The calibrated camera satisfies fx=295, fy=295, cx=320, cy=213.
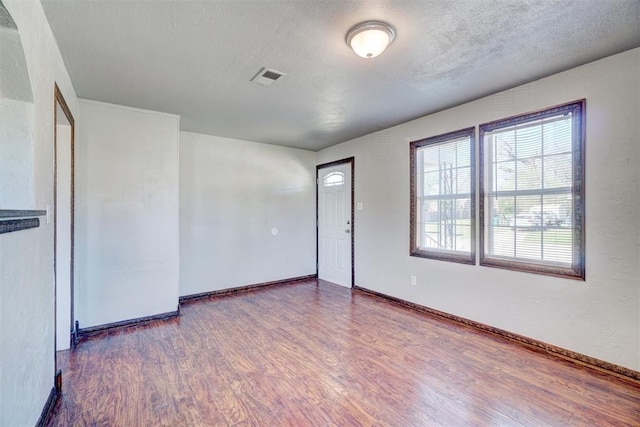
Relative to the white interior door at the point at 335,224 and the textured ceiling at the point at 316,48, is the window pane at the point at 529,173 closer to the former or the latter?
the textured ceiling at the point at 316,48

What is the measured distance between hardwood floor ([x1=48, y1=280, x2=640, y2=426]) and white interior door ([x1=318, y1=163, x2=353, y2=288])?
1.78 m

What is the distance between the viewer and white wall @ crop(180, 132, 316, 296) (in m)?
4.37


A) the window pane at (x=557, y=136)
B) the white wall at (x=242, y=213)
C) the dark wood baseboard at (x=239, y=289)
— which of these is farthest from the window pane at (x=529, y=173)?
the dark wood baseboard at (x=239, y=289)

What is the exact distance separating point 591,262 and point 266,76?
10.5ft

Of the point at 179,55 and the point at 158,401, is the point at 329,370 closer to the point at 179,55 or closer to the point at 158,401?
the point at 158,401

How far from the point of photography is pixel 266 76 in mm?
2631

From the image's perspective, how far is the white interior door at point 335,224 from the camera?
506 cm

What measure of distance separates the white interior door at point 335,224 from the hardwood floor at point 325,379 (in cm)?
178

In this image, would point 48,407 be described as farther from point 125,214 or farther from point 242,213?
point 242,213

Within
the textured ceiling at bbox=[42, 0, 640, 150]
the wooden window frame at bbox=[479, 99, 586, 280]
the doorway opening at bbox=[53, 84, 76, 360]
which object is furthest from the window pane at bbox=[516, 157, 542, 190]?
the doorway opening at bbox=[53, 84, 76, 360]

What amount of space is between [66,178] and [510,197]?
4.39 meters

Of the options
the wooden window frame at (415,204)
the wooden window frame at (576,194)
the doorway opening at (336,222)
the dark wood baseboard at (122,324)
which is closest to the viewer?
the wooden window frame at (576,194)

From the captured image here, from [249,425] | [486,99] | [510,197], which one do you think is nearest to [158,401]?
[249,425]

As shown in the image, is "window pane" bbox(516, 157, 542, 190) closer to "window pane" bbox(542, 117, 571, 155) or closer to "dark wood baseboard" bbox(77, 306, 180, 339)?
"window pane" bbox(542, 117, 571, 155)
